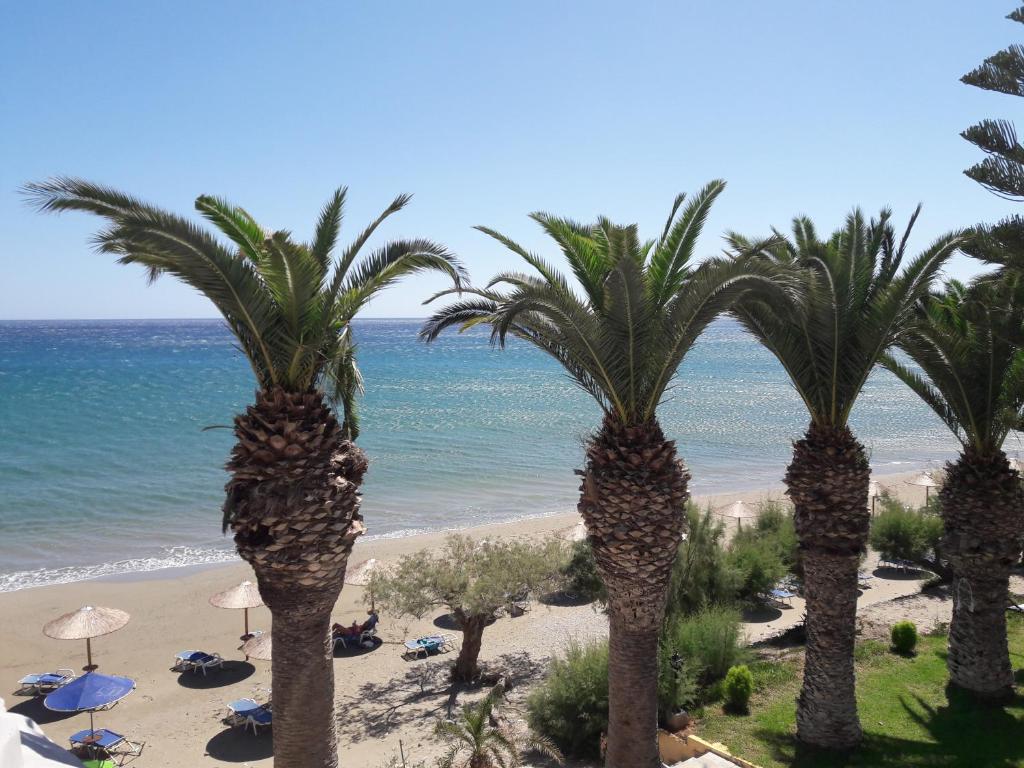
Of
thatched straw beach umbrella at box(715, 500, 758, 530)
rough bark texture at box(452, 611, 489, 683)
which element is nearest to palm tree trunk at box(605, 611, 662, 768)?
rough bark texture at box(452, 611, 489, 683)

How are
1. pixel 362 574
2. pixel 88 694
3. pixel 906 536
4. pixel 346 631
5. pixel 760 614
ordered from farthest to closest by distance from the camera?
pixel 906 536
pixel 760 614
pixel 362 574
pixel 346 631
pixel 88 694

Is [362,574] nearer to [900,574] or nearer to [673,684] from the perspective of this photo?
[673,684]

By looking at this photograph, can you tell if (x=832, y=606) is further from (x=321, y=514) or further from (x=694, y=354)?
(x=694, y=354)

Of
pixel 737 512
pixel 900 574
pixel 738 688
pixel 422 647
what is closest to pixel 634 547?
pixel 738 688

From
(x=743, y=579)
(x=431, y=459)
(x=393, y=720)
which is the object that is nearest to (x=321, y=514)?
(x=393, y=720)

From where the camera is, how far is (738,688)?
12.1 metres

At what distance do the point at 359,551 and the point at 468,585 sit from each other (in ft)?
31.3

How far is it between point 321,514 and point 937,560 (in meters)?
19.1

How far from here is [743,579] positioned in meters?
17.5

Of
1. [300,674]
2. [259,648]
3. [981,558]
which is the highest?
A: [981,558]

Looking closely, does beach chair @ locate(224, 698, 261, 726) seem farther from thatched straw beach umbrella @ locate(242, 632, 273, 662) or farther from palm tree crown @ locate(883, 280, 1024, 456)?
palm tree crown @ locate(883, 280, 1024, 456)

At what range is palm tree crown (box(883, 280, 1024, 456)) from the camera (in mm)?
9875

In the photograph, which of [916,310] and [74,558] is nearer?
[916,310]

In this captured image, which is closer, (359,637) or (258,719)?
(258,719)
